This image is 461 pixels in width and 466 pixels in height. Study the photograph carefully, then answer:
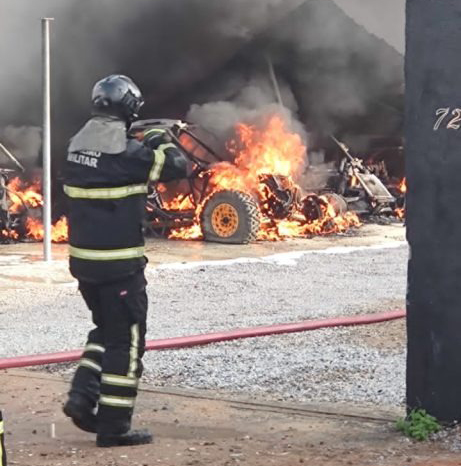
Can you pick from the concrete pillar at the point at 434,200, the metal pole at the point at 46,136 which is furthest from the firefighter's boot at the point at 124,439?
the metal pole at the point at 46,136

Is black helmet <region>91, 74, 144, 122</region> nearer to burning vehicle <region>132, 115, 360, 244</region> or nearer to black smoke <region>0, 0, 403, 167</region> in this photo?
burning vehicle <region>132, 115, 360, 244</region>

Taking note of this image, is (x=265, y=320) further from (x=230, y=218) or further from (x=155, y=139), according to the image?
(x=230, y=218)

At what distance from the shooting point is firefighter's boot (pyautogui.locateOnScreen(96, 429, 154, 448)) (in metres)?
5.23

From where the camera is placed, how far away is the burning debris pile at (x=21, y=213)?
611 inches

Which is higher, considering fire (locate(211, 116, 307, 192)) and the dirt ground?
fire (locate(211, 116, 307, 192))

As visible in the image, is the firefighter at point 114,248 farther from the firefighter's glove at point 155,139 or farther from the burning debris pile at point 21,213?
the burning debris pile at point 21,213

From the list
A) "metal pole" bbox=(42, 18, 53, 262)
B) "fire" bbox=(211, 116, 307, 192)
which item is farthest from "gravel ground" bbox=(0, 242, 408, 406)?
"fire" bbox=(211, 116, 307, 192)

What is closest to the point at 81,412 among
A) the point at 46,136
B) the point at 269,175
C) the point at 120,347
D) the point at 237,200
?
the point at 120,347

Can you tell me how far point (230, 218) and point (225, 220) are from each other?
0.08 m

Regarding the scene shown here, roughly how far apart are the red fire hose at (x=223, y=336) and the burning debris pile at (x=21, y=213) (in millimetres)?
7753

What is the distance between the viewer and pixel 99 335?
5492 millimetres

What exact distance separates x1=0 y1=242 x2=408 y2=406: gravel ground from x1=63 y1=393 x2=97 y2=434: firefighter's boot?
126 cm

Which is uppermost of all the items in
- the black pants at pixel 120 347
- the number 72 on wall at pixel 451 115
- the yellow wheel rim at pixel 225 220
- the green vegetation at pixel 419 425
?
the number 72 on wall at pixel 451 115

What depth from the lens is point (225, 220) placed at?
1580cm
